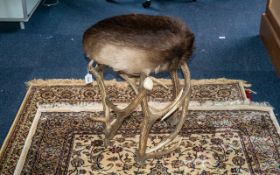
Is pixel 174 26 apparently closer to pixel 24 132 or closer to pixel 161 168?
pixel 161 168

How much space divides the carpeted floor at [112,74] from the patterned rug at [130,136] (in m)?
0.11

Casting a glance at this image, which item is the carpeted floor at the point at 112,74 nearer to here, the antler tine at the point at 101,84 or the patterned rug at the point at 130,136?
the patterned rug at the point at 130,136

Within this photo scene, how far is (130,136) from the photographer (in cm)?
173

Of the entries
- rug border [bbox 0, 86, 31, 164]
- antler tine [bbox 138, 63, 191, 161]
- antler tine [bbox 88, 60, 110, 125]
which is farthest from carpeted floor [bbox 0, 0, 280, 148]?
antler tine [bbox 138, 63, 191, 161]

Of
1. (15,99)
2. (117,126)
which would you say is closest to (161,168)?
(117,126)

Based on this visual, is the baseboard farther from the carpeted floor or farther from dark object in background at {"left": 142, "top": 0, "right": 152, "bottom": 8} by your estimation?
dark object in background at {"left": 142, "top": 0, "right": 152, "bottom": 8}

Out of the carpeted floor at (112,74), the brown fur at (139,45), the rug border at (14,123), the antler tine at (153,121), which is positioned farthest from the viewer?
the carpeted floor at (112,74)

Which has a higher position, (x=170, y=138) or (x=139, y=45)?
(x=139, y=45)

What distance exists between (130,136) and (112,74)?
21.4 inches

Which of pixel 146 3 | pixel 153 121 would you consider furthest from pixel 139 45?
pixel 146 3

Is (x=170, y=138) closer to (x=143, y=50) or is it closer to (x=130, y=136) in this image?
(x=130, y=136)

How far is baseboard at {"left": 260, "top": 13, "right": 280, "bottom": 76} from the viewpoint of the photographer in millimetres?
2213

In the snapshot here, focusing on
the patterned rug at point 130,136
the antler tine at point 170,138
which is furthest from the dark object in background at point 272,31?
the antler tine at point 170,138

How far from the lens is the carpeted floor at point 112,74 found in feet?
6.98
